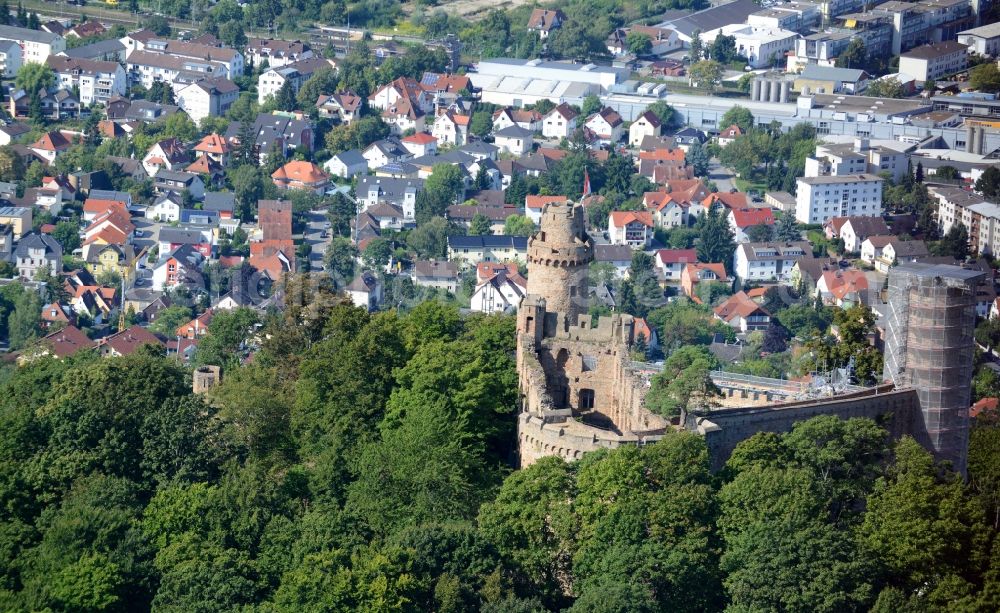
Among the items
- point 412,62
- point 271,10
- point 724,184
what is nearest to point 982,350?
point 724,184

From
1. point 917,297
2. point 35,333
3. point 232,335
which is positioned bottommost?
point 35,333

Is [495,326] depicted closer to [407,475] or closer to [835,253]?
[407,475]

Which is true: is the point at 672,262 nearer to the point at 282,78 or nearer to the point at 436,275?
the point at 436,275

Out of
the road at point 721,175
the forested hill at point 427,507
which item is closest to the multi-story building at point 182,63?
the road at point 721,175

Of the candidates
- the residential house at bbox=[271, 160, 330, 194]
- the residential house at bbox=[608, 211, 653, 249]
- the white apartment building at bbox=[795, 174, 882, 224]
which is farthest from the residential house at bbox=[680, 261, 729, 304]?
the residential house at bbox=[271, 160, 330, 194]

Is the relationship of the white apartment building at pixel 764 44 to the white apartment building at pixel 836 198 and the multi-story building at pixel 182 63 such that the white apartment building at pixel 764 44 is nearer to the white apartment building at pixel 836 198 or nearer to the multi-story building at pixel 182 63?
the white apartment building at pixel 836 198

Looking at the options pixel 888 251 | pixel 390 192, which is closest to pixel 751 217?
pixel 888 251

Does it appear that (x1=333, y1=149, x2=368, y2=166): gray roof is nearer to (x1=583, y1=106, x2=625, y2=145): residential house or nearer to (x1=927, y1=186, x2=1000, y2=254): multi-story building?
(x1=583, y1=106, x2=625, y2=145): residential house
